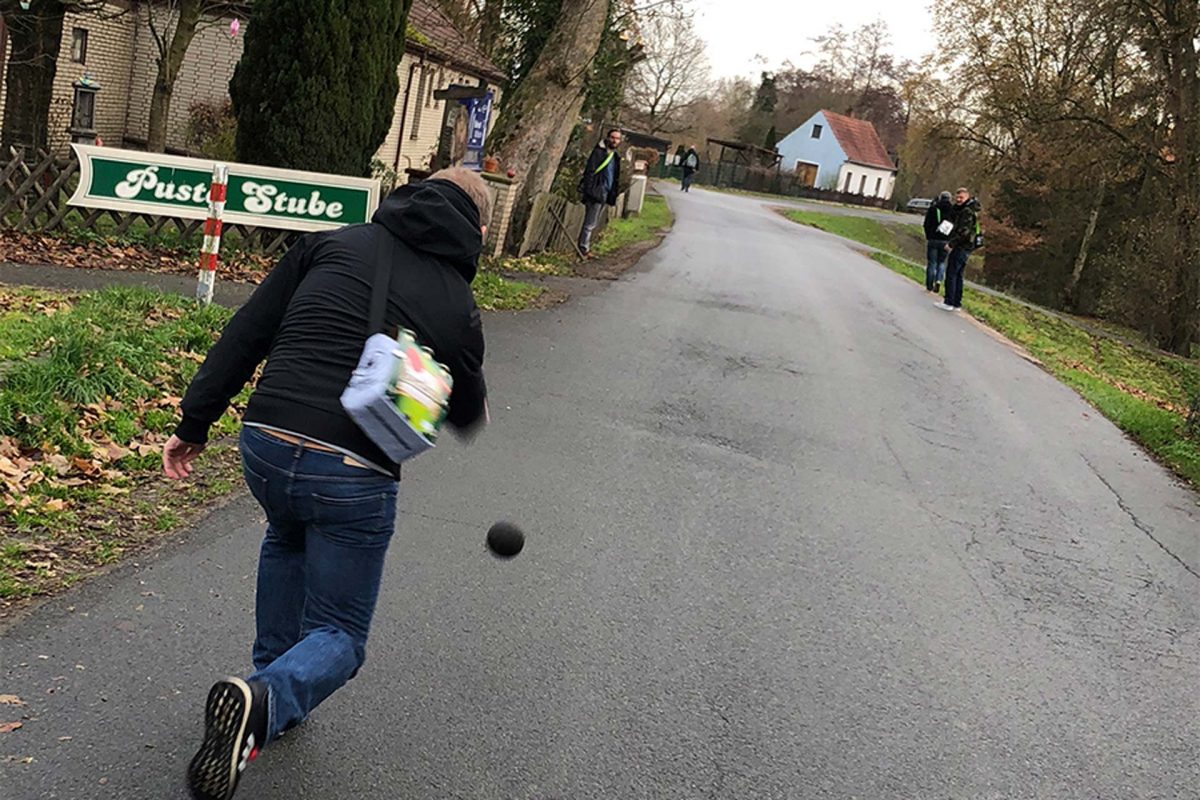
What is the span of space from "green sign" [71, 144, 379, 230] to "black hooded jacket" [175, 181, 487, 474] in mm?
6900

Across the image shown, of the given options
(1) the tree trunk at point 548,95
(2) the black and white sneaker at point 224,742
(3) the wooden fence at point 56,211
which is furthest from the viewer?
(1) the tree trunk at point 548,95

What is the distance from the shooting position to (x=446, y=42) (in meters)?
29.5

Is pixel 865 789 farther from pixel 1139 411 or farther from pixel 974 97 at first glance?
pixel 974 97

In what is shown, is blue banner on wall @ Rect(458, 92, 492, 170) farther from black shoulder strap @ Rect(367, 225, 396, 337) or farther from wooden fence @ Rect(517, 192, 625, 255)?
black shoulder strap @ Rect(367, 225, 396, 337)

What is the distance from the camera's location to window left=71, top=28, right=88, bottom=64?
21562 millimetres

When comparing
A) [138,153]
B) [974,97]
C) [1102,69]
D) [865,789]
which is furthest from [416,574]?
[974,97]

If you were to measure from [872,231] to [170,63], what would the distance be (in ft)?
125

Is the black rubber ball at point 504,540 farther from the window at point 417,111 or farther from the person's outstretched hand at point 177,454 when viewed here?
the window at point 417,111

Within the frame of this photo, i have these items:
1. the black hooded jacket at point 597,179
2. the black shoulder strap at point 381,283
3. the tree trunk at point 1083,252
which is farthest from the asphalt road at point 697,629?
the tree trunk at point 1083,252

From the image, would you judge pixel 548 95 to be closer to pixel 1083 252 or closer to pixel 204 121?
pixel 204 121

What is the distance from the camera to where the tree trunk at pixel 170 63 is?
1473cm

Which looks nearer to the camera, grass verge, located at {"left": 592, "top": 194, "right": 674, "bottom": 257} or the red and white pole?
the red and white pole

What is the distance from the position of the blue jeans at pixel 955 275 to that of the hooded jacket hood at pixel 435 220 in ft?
57.3

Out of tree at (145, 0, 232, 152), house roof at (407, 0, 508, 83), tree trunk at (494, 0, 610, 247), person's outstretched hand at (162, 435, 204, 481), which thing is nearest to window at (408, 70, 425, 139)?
house roof at (407, 0, 508, 83)
